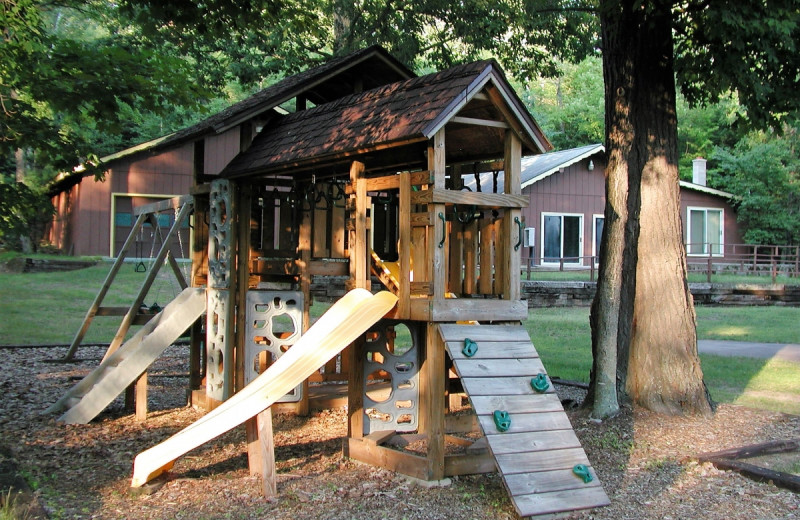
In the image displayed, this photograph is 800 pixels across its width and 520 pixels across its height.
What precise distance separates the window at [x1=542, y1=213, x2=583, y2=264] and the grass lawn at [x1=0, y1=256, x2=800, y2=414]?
7.43m

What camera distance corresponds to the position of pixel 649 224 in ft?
29.1

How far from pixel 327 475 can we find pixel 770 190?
34.3 metres

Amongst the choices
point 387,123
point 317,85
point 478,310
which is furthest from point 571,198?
point 478,310

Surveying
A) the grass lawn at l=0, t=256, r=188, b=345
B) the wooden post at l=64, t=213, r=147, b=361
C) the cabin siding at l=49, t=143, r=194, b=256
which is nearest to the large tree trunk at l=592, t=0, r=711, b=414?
the wooden post at l=64, t=213, r=147, b=361

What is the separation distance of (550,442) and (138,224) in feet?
23.1

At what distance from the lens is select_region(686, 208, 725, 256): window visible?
33250 mm

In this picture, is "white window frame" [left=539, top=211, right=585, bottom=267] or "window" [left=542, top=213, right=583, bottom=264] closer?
"white window frame" [left=539, top=211, right=585, bottom=267]

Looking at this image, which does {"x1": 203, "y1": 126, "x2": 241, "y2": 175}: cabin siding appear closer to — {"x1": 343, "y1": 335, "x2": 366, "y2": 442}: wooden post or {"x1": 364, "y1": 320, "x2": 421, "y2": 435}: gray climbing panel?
{"x1": 364, "y1": 320, "x2": 421, "y2": 435}: gray climbing panel

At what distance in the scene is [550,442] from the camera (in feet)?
19.6

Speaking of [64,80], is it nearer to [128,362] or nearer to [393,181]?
[128,362]

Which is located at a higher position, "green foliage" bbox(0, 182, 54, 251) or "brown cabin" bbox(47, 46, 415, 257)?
"brown cabin" bbox(47, 46, 415, 257)

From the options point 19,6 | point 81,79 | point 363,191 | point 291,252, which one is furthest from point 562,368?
point 19,6

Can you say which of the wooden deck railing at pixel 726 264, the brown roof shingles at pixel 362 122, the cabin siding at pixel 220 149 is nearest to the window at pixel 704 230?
the wooden deck railing at pixel 726 264

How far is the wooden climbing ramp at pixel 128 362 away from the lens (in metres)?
8.62
